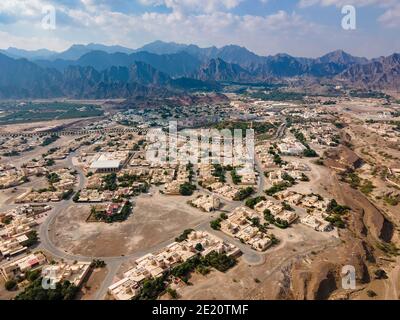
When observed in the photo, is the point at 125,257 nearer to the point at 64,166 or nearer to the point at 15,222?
the point at 15,222

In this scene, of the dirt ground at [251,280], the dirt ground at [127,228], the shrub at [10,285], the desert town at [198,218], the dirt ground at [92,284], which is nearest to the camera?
the dirt ground at [251,280]

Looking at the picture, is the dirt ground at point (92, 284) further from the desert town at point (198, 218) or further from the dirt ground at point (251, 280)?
the dirt ground at point (251, 280)

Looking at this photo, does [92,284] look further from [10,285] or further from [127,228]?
[127,228]

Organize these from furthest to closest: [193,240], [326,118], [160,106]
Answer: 1. [160,106]
2. [326,118]
3. [193,240]

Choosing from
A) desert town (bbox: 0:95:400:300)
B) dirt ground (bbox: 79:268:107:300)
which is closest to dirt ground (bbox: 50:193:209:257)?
desert town (bbox: 0:95:400:300)

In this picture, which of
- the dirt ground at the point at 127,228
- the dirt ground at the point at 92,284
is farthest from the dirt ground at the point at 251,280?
the dirt ground at the point at 127,228
